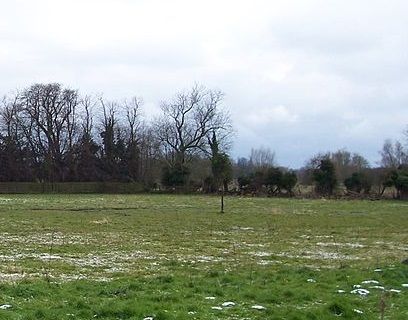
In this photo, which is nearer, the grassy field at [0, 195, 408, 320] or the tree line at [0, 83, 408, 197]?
the grassy field at [0, 195, 408, 320]

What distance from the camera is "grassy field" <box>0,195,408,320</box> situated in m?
9.30

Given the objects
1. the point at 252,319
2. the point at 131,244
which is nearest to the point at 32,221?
the point at 131,244

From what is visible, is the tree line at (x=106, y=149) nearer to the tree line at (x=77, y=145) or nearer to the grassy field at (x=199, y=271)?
the tree line at (x=77, y=145)

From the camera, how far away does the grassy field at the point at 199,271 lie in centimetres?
930

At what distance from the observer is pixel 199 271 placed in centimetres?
1420

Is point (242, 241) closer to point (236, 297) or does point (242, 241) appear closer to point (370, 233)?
point (370, 233)

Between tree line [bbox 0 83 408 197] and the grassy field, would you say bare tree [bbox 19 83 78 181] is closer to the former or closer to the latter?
tree line [bbox 0 83 408 197]

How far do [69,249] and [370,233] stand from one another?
13.7 meters

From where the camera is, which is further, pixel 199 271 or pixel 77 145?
pixel 77 145

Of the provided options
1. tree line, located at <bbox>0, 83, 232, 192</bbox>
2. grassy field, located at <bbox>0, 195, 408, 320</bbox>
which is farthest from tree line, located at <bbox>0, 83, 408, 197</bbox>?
grassy field, located at <bbox>0, 195, 408, 320</bbox>

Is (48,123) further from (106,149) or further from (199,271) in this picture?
(199,271)

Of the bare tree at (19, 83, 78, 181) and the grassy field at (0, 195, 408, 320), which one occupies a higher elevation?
the bare tree at (19, 83, 78, 181)

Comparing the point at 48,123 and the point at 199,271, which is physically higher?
the point at 48,123

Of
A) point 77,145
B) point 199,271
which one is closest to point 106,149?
point 77,145
